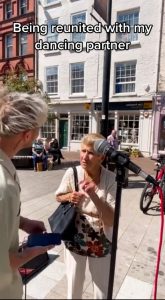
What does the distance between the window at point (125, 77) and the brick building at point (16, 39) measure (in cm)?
661

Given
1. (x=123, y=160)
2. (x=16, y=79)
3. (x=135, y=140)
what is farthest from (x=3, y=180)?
(x=135, y=140)

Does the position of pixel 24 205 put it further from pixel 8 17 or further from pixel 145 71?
pixel 8 17

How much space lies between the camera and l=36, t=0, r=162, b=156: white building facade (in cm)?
1436

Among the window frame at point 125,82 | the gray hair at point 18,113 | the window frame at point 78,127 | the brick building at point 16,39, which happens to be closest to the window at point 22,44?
the brick building at point 16,39

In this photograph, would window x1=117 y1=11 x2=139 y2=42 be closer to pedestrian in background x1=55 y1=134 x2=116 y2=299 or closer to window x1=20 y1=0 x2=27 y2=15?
window x1=20 y1=0 x2=27 y2=15

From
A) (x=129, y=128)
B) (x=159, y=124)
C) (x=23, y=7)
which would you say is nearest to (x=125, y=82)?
(x=129, y=128)

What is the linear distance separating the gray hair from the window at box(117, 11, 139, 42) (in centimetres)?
1536

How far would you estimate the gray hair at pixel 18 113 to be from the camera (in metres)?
1.09

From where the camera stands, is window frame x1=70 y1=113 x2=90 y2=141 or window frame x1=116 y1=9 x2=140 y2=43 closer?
window frame x1=116 y1=9 x2=140 y2=43

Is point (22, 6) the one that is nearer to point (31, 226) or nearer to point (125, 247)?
point (125, 247)

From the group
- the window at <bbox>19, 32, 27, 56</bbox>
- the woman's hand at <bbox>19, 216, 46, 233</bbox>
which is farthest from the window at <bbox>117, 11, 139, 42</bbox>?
the woman's hand at <bbox>19, 216, 46, 233</bbox>

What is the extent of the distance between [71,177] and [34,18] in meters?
19.0

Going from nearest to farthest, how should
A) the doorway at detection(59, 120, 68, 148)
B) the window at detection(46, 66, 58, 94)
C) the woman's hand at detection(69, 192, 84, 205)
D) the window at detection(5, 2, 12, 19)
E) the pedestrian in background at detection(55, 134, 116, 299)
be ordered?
the woman's hand at detection(69, 192, 84, 205) < the pedestrian in background at detection(55, 134, 116, 299) < the window at detection(46, 66, 58, 94) < the doorway at detection(59, 120, 68, 148) < the window at detection(5, 2, 12, 19)

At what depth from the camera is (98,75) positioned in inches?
627
